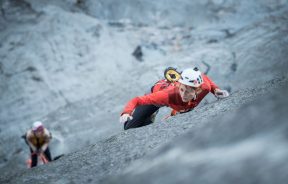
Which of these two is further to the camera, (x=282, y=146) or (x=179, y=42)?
(x=179, y=42)

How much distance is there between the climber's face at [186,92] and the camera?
673 centimetres

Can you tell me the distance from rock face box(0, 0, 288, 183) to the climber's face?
860 centimetres

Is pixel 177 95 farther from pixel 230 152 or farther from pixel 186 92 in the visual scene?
pixel 230 152

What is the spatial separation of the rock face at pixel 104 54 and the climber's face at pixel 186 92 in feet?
28.2

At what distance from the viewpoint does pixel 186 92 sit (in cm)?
675

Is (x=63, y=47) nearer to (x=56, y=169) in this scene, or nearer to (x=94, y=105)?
(x=94, y=105)

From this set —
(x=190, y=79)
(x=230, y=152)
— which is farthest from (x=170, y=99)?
(x=230, y=152)

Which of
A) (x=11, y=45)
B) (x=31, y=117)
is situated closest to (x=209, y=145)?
(x=31, y=117)

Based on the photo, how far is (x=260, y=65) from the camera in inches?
707

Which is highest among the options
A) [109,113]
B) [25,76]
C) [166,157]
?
[25,76]

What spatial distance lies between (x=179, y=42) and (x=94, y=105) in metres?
5.18

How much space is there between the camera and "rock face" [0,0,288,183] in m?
17.8

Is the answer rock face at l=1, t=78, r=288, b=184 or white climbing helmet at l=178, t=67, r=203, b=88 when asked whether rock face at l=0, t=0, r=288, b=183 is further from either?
rock face at l=1, t=78, r=288, b=184

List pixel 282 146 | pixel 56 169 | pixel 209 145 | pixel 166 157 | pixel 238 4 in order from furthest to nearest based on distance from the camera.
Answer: pixel 238 4, pixel 56 169, pixel 166 157, pixel 209 145, pixel 282 146
